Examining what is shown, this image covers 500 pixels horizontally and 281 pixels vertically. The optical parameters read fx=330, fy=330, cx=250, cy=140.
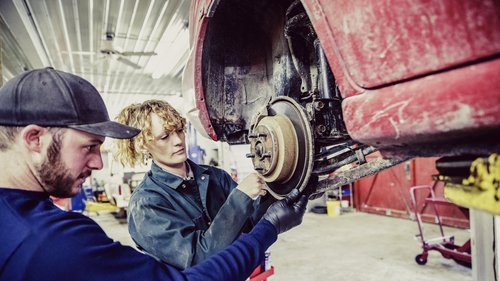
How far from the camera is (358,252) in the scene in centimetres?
420

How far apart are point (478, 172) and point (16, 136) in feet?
3.60

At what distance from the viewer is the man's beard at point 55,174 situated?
36.8 inches

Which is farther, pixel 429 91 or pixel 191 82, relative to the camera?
pixel 191 82

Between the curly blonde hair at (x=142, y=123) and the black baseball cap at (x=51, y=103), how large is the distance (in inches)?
20.7

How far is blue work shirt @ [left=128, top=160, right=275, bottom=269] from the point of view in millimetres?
1316

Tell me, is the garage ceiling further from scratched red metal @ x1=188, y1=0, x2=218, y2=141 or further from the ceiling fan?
scratched red metal @ x1=188, y1=0, x2=218, y2=141

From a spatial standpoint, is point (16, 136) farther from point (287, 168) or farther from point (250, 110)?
point (250, 110)

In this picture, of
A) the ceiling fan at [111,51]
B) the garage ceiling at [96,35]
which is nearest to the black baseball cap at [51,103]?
the garage ceiling at [96,35]

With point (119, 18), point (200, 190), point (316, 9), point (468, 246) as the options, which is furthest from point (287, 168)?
point (119, 18)

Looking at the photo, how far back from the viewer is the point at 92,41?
19.5 feet

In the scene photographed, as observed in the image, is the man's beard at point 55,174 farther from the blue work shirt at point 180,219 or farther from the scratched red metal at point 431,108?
the scratched red metal at point 431,108

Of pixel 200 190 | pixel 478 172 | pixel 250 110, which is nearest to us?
pixel 478 172

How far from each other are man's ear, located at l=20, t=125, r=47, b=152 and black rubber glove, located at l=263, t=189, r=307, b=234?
0.84 m

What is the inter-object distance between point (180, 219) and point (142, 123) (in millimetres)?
508
